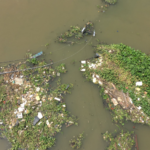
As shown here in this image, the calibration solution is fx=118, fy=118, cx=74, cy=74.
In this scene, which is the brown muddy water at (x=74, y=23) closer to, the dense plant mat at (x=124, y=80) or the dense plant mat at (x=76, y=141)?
the dense plant mat at (x=124, y=80)

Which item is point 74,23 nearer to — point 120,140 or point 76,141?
point 76,141

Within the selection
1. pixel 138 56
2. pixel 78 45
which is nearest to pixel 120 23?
pixel 138 56

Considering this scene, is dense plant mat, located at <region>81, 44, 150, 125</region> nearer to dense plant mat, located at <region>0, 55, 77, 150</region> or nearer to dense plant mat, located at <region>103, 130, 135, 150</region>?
Result: dense plant mat, located at <region>103, 130, 135, 150</region>

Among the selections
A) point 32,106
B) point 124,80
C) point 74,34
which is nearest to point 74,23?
point 74,34

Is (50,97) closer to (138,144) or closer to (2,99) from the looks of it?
(2,99)

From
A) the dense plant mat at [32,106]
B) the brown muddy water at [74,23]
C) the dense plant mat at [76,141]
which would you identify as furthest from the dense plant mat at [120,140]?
the dense plant mat at [32,106]

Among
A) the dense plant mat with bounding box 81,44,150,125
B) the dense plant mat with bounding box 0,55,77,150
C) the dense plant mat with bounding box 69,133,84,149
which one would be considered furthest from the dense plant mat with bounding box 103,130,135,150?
the dense plant mat with bounding box 0,55,77,150
